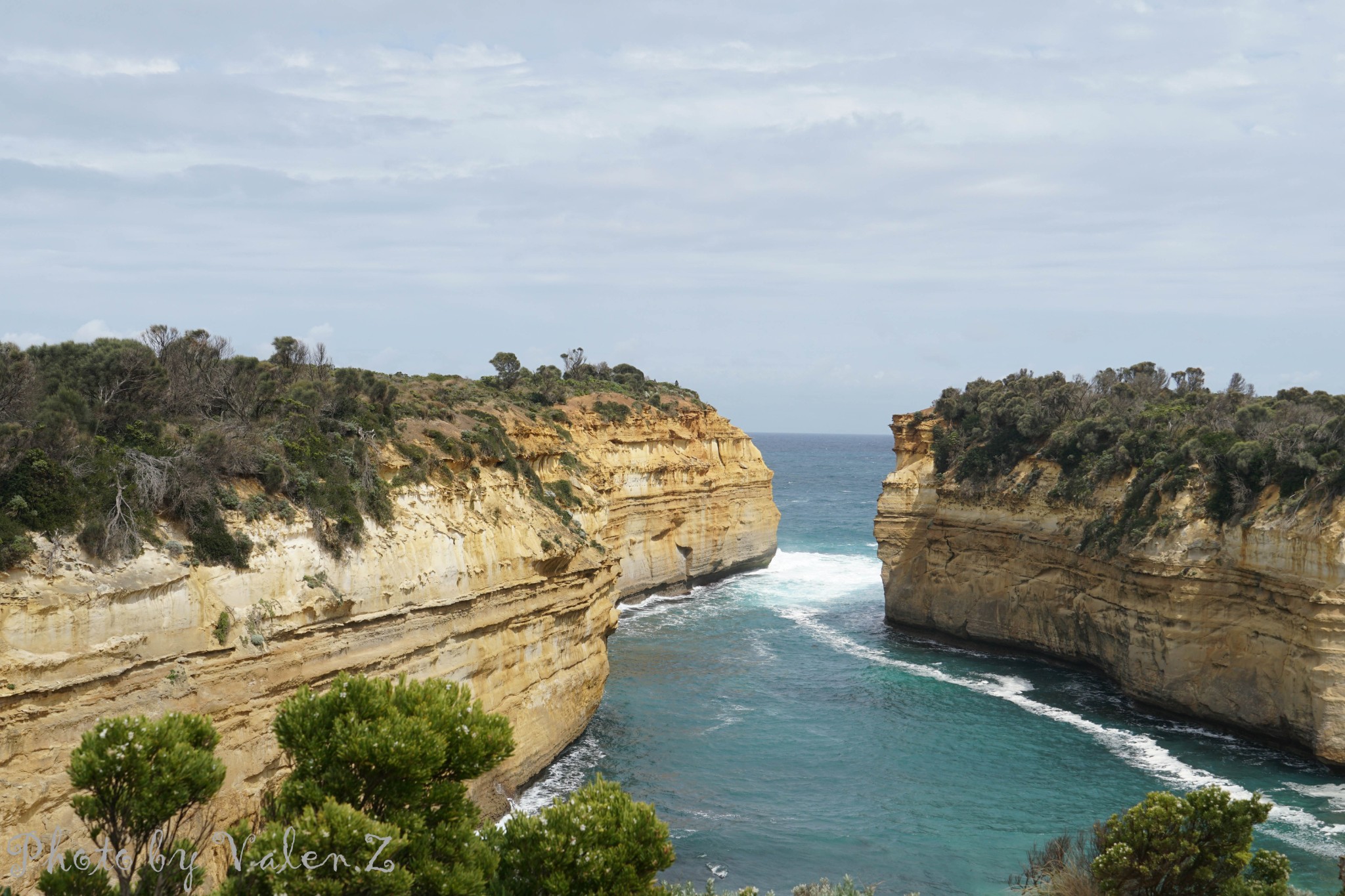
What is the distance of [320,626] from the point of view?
1845 centimetres

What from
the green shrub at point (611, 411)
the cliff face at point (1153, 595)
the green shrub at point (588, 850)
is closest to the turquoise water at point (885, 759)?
the cliff face at point (1153, 595)

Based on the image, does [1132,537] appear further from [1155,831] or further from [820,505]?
[820,505]

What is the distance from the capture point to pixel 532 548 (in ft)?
82.6

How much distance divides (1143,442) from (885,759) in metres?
15.8

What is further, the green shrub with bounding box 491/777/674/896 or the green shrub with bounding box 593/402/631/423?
the green shrub with bounding box 593/402/631/423

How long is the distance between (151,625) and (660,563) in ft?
129

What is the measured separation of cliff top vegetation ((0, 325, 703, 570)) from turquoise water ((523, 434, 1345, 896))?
8.93 metres

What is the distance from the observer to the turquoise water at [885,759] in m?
22.0

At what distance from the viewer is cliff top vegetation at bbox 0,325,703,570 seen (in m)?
15.6

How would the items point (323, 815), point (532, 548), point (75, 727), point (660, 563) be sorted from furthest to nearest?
1. point (660, 563)
2. point (532, 548)
3. point (75, 727)
4. point (323, 815)

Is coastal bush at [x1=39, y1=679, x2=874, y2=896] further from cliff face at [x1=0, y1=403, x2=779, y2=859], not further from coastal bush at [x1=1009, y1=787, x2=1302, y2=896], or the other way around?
coastal bush at [x1=1009, y1=787, x2=1302, y2=896]

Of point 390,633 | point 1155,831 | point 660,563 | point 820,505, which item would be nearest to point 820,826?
point 1155,831

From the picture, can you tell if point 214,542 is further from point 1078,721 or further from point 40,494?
point 1078,721

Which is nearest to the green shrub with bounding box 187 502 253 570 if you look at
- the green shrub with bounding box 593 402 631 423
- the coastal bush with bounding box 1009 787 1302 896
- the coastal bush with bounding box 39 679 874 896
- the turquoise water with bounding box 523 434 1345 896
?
the coastal bush with bounding box 39 679 874 896
